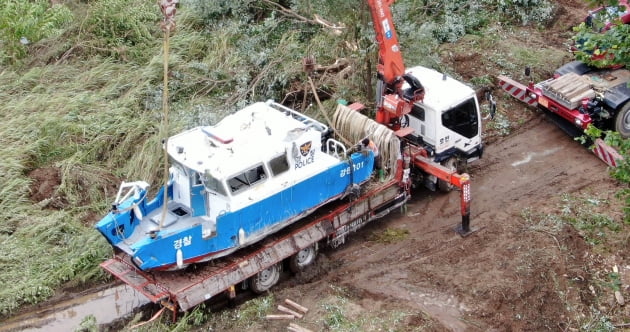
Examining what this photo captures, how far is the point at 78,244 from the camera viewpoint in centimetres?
1355

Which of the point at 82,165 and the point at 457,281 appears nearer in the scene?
the point at 457,281

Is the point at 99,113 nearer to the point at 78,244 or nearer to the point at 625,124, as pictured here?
the point at 78,244

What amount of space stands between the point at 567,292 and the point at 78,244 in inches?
352

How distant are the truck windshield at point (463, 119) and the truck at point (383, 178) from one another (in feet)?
0.07

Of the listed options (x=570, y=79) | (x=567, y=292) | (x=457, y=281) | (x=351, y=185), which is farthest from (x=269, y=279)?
(x=570, y=79)

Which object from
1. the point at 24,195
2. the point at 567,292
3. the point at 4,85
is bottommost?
the point at 567,292

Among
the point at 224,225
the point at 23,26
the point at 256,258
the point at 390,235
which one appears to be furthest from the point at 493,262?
the point at 23,26

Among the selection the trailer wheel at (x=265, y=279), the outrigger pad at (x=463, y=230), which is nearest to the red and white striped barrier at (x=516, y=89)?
the outrigger pad at (x=463, y=230)

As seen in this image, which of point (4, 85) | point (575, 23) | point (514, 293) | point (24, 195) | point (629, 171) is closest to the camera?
point (629, 171)

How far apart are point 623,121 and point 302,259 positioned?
806cm

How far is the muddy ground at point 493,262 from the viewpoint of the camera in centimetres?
1159

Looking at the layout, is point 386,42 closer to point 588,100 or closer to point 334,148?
point 334,148

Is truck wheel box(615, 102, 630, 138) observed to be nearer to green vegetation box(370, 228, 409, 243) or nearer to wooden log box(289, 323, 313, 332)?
green vegetation box(370, 228, 409, 243)

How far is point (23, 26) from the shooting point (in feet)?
60.8
